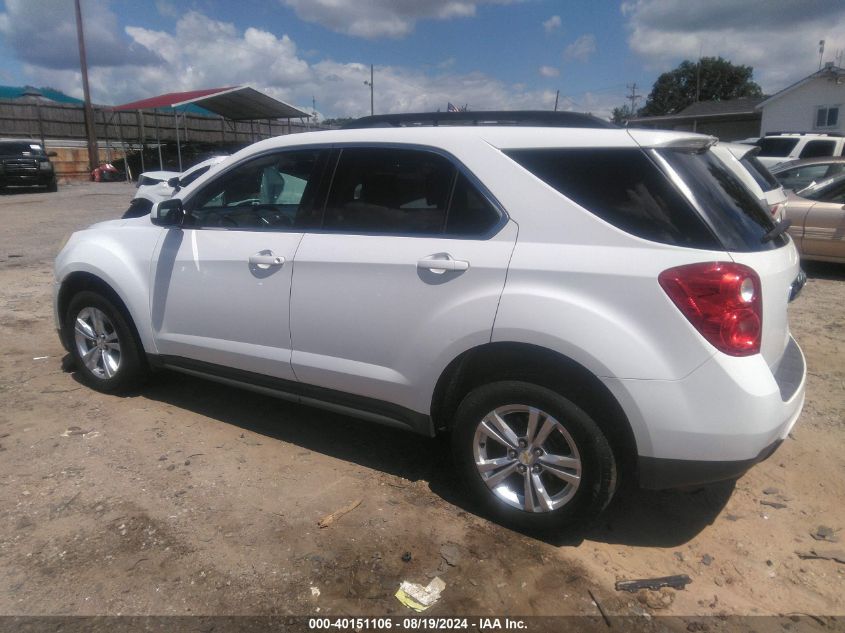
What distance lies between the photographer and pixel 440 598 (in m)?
2.61

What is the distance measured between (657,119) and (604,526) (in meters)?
40.0

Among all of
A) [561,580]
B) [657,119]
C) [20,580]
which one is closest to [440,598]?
[561,580]

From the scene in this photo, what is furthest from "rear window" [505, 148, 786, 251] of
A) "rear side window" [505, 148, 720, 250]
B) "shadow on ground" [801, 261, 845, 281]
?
"shadow on ground" [801, 261, 845, 281]

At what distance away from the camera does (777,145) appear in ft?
56.3

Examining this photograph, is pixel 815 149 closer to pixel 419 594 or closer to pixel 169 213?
pixel 169 213

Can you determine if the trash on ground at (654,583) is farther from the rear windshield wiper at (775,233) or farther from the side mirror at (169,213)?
the side mirror at (169,213)

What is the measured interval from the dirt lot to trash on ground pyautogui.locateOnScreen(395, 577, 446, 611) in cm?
4

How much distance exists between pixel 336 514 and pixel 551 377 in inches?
50.2

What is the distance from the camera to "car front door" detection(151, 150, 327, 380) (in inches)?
140

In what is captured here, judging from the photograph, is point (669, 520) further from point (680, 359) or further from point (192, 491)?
point (192, 491)

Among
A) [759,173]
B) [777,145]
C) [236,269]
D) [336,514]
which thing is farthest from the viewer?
[777,145]

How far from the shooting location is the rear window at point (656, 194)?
2580 mm

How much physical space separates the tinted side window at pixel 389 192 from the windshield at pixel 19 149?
21.5 meters

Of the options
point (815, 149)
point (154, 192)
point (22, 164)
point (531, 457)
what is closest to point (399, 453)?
point (531, 457)
